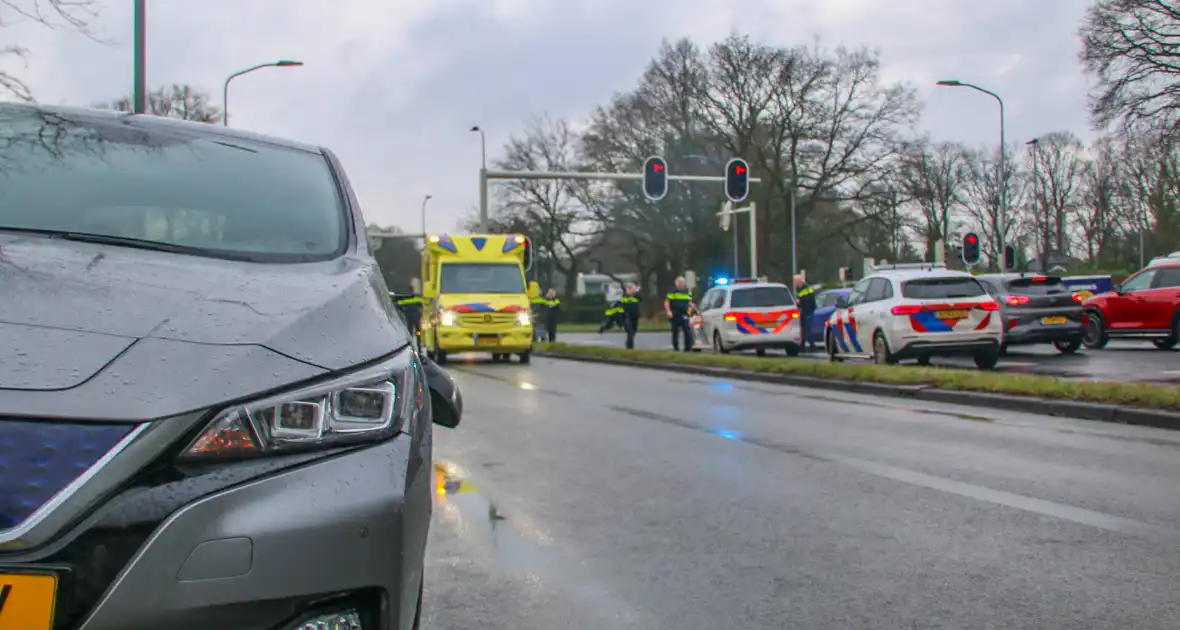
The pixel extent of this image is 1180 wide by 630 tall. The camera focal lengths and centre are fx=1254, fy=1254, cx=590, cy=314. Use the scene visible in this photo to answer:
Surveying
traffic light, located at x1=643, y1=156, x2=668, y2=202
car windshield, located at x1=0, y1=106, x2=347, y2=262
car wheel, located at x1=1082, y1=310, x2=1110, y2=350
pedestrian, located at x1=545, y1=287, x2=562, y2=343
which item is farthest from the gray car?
pedestrian, located at x1=545, y1=287, x2=562, y2=343

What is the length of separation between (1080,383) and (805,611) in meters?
9.73

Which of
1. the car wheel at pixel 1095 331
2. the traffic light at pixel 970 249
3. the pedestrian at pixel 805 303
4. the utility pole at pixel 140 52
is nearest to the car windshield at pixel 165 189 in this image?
the utility pole at pixel 140 52

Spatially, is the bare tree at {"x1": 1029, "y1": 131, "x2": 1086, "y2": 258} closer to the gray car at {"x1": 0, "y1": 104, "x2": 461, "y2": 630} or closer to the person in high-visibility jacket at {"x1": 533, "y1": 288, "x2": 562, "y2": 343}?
the person in high-visibility jacket at {"x1": 533, "y1": 288, "x2": 562, "y2": 343}

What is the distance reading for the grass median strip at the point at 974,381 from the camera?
39.3 feet

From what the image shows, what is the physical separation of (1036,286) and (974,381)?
9.39 m

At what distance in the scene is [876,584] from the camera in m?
4.96

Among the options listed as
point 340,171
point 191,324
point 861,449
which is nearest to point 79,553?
point 191,324

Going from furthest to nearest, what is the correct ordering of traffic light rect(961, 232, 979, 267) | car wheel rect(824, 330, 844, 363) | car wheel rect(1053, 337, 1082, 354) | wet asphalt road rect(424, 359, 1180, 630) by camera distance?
traffic light rect(961, 232, 979, 267) < car wheel rect(1053, 337, 1082, 354) < car wheel rect(824, 330, 844, 363) < wet asphalt road rect(424, 359, 1180, 630)

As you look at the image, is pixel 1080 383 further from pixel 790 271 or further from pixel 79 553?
pixel 790 271

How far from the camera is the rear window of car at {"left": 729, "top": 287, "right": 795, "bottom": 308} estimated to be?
87.2ft

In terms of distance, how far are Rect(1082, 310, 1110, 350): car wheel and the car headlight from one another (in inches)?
958

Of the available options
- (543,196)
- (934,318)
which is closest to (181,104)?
(543,196)

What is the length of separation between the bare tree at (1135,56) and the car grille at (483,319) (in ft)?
78.9

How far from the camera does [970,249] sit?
32688 millimetres
